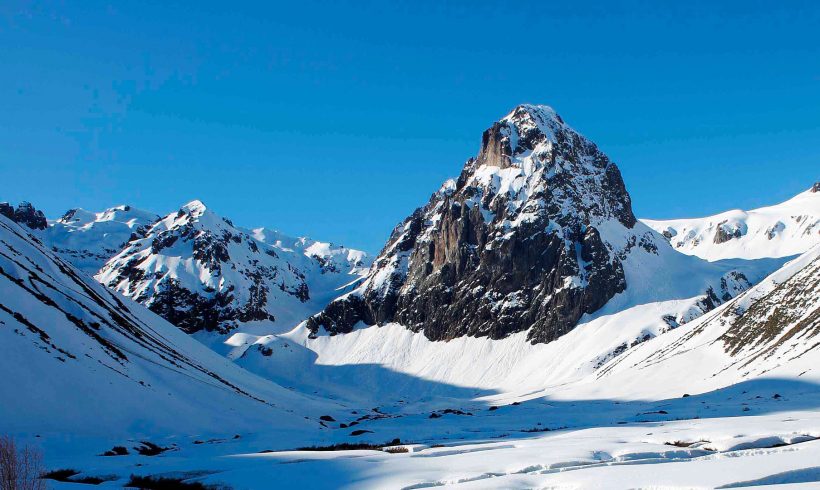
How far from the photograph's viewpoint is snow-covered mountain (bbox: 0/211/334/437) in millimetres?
42500

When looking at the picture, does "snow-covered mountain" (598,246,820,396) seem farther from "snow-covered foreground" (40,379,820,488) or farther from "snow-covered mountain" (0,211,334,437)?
"snow-covered mountain" (0,211,334,437)

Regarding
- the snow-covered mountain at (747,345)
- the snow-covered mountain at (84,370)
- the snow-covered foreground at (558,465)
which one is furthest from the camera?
the snow-covered mountain at (747,345)

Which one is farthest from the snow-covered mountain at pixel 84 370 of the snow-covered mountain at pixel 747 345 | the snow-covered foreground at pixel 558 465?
the snow-covered mountain at pixel 747 345

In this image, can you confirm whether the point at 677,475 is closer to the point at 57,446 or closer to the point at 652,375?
the point at 57,446

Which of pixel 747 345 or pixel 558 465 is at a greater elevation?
pixel 747 345

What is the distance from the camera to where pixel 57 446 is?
116 ft

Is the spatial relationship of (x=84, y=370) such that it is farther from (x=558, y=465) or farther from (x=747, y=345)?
(x=747, y=345)

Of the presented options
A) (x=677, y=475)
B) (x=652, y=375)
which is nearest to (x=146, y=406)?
(x=677, y=475)

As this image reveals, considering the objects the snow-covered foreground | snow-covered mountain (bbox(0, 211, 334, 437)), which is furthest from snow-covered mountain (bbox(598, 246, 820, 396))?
snow-covered mountain (bbox(0, 211, 334, 437))

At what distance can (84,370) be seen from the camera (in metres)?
49.6

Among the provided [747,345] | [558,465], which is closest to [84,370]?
[558,465]

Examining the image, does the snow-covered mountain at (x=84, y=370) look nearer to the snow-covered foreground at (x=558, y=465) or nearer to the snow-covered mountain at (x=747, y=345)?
the snow-covered foreground at (x=558, y=465)

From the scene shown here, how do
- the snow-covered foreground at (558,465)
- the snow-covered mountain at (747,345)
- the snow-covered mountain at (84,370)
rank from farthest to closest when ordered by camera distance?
1. the snow-covered mountain at (747,345)
2. the snow-covered mountain at (84,370)
3. the snow-covered foreground at (558,465)

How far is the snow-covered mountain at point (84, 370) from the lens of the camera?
4250 centimetres
